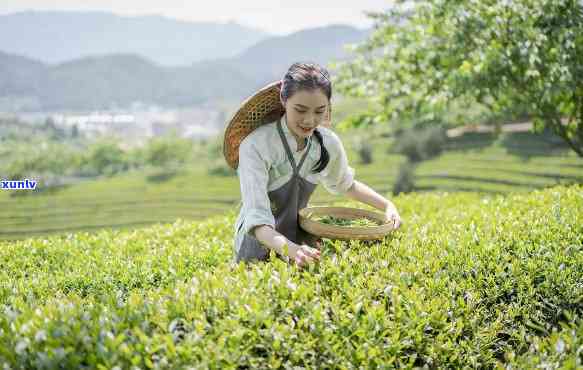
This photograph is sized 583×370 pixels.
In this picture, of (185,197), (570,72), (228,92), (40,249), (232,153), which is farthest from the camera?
(228,92)

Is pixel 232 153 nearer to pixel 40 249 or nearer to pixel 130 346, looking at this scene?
pixel 130 346

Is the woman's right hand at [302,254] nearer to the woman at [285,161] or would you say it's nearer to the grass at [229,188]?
the woman at [285,161]

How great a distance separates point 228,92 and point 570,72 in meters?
179

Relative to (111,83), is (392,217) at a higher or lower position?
lower

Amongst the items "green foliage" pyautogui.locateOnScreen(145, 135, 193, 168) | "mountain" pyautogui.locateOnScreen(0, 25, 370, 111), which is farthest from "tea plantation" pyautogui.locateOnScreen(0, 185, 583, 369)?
"mountain" pyautogui.locateOnScreen(0, 25, 370, 111)

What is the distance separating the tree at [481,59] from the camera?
5719mm

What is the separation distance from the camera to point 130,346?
198cm

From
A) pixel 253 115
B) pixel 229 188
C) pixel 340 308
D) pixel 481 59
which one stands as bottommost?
pixel 229 188

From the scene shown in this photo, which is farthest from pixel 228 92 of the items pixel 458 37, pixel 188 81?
pixel 458 37

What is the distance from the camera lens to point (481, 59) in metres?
5.70

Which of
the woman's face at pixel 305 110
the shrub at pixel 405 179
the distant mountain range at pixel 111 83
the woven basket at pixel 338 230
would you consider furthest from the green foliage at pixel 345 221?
the distant mountain range at pixel 111 83

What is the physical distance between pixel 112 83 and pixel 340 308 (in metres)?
169

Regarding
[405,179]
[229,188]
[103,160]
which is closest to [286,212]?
[405,179]

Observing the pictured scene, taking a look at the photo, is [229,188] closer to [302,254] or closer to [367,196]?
[367,196]
